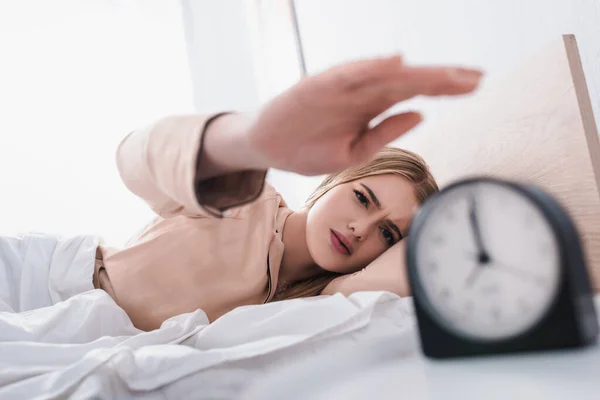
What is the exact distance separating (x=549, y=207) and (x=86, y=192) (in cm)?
183

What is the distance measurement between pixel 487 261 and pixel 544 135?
0.61 metres

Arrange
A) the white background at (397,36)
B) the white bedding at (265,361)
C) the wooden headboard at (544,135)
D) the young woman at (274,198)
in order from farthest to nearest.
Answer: the white background at (397,36), the wooden headboard at (544,135), the young woman at (274,198), the white bedding at (265,361)

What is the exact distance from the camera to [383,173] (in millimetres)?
1224

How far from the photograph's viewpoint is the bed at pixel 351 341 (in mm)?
465

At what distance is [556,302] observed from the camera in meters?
0.47

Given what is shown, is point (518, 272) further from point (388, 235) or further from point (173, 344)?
point (388, 235)

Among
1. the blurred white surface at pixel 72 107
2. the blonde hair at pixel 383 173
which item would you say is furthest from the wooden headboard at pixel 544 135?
the blurred white surface at pixel 72 107

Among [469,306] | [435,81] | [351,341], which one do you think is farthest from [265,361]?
[435,81]

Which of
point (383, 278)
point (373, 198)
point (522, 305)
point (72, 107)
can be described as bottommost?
point (383, 278)

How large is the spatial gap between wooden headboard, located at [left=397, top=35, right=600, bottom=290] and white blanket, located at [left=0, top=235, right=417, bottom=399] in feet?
1.25

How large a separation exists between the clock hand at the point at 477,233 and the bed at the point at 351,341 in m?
0.09

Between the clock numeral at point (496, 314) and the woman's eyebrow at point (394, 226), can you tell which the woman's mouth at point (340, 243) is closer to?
the woman's eyebrow at point (394, 226)

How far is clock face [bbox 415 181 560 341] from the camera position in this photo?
48 centimetres

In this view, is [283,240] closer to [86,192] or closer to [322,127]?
[322,127]
